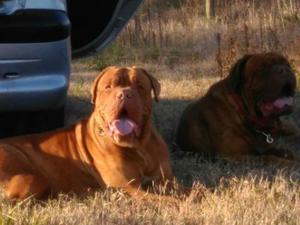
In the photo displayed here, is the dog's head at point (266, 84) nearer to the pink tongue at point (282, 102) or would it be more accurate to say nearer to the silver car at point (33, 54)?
the pink tongue at point (282, 102)

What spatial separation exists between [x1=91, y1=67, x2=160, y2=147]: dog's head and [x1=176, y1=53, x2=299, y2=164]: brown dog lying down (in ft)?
4.11

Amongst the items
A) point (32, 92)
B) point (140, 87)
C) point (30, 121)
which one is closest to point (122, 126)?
point (140, 87)

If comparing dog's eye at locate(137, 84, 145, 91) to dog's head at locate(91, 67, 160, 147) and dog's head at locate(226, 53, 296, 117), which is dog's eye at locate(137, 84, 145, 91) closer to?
dog's head at locate(91, 67, 160, 147)

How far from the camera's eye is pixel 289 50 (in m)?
10.6

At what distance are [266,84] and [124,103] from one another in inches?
63.3

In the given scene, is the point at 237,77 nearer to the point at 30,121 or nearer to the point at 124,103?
the point at 30,121

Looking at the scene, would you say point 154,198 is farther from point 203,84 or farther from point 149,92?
point 203,84

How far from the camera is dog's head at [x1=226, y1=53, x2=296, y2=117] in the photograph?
6.35 meters

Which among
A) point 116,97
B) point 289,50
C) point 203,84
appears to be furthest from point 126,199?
point 289,50

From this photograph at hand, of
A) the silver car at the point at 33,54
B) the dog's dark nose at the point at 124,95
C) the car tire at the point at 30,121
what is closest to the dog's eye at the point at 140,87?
the dog's dark nose at the point at 124,95

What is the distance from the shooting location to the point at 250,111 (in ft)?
21.2

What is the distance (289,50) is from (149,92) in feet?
18.5

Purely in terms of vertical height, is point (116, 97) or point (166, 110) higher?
point (116, 97)

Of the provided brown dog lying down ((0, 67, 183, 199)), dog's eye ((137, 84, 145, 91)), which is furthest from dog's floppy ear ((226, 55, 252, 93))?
dog's eye ((137, 84, 145, 91))
